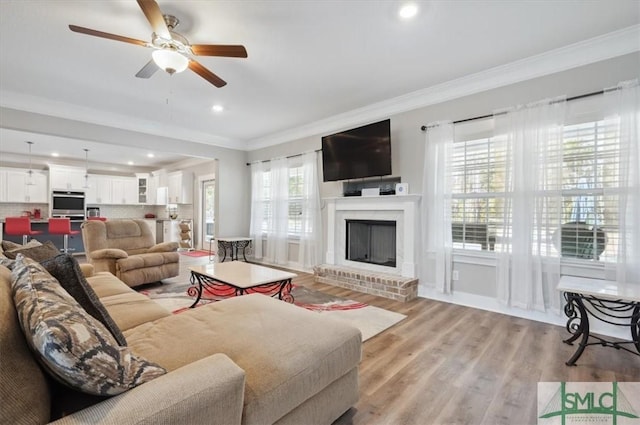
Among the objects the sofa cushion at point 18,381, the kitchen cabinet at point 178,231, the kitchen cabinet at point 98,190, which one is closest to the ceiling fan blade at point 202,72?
the sofa cushion at point 18,381

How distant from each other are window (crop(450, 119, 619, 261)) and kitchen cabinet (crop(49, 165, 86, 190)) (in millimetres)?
9378

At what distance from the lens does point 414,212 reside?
3898 mm

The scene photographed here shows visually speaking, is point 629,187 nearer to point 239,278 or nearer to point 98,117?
point 239,278

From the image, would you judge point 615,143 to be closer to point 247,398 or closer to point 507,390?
point 507,390

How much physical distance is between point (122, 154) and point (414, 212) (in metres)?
7.23

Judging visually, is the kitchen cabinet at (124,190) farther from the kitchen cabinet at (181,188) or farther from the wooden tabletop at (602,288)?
the wooden tabletop at (602,288)

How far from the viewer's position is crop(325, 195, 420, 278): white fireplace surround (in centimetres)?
393

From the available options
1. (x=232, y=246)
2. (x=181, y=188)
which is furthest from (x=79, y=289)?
(x=181, y=188)

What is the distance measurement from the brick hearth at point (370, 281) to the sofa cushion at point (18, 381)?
11.3 feet

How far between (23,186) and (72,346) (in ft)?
30.3

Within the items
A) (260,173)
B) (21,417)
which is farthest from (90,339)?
(260,173)

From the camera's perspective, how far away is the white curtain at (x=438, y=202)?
3.63m

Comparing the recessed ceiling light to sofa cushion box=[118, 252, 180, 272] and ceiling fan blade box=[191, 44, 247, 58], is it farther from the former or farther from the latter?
sofa cushion box=[118, 252, 180, 272]

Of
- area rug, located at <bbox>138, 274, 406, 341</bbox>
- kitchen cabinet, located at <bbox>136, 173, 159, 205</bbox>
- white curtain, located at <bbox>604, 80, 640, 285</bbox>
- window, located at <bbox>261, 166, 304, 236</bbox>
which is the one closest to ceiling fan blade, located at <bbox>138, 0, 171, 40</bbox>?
area rug, located at <bbox>138, 274, 406, 341</bbox>
